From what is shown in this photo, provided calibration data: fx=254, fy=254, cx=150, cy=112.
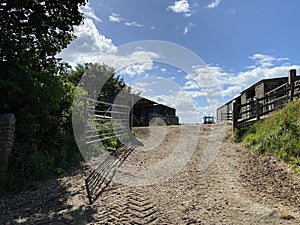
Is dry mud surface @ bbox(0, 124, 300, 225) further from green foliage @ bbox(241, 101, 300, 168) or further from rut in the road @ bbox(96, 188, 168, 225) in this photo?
green foliage @ bbox(241, 101, 300, 168)

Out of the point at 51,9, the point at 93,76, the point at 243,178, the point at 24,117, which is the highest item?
the point at 93,76

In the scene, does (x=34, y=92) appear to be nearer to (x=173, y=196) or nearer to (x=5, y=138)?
(x=5, y=138)

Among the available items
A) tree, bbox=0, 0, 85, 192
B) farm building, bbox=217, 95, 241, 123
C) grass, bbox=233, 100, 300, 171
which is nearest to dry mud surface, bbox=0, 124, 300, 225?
grass, bbox=233, 100, 300, 171

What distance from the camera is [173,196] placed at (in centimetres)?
430

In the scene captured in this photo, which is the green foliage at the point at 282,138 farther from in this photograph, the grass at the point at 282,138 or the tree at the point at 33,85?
the tree at the point at 33,85

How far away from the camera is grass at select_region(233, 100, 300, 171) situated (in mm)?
Result: 5511

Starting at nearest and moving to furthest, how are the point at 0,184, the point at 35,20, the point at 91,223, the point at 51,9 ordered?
the point at 91,223, the point at 0,184, the point at 35,20, the point at 51,9

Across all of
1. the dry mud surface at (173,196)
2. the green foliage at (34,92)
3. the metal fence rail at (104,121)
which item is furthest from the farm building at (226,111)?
the green foliage at (34,92)

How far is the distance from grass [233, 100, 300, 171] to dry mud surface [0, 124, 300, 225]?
25 cm

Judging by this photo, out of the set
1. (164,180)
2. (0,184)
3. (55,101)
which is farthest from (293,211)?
(55,101)

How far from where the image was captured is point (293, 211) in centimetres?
342

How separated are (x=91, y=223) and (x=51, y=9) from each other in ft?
19.2

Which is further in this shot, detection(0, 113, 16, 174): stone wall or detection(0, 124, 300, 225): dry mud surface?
detection(0, 113, 16, 174): stone wall

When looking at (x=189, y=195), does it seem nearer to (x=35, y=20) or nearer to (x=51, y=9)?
(x=35, y=20)
